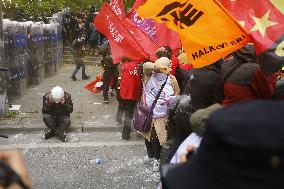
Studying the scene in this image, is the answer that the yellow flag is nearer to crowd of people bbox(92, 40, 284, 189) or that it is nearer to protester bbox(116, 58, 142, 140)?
crowd of people bbox(92, 40, 284, 189)

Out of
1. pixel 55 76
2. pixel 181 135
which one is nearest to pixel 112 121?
pixel 181 135

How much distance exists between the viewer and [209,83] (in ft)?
15.0

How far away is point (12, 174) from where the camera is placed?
175 centimetres

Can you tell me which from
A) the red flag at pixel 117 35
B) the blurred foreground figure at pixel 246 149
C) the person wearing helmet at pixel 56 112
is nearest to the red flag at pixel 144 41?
the red flag at pixel 117 35

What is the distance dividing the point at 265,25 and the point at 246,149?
285cm

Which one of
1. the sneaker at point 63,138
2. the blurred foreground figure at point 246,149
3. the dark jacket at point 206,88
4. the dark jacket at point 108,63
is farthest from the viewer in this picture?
the dark jacket at point 108,63

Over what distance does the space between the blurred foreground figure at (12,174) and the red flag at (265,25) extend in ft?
8.53

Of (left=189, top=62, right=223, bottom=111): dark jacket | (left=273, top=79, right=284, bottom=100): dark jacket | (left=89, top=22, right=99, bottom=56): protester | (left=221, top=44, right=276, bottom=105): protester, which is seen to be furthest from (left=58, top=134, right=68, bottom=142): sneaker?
(left=89, top=22, right=99, bottom=56): protester

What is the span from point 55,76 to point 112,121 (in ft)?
21.4

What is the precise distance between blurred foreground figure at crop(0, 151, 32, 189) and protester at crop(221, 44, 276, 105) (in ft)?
8.28

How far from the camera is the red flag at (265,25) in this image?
3912 mm

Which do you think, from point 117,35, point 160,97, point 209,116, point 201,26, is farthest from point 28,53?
point 209,116

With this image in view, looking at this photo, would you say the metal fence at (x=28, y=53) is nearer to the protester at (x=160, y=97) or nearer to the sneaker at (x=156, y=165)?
the protester at (x=160, y=97)

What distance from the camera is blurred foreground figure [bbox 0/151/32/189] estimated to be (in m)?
1.73
